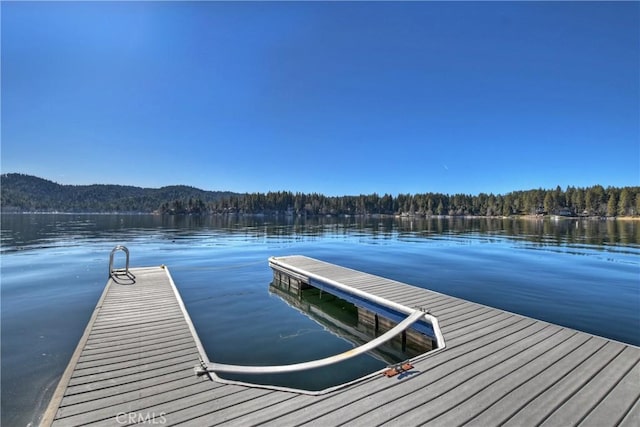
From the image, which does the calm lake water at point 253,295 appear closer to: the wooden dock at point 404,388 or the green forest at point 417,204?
the wooden dock at point 404,388

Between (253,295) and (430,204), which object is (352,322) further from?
(430,204)

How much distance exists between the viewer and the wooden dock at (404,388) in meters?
4.10

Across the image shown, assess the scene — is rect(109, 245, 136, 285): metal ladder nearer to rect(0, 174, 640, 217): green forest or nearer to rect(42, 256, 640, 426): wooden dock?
rect(42, 256, 640, 426): wooden dock

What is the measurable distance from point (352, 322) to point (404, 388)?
626 cm

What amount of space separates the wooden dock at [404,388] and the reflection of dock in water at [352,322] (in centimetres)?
138

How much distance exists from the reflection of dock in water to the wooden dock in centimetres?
138

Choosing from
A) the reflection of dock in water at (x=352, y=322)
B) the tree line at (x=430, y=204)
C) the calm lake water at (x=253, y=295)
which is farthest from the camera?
the tree line at (x=430, y=204)

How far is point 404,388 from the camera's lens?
4812mm

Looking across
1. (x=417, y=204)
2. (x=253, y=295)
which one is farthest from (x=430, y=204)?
(x=253, y=295)

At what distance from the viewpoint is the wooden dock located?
410cm

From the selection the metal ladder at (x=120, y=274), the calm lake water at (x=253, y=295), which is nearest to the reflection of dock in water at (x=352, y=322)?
the calm lake water at (x=253, y=295)

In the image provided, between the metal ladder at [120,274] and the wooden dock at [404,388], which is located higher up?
the metal ladder at [120,274]

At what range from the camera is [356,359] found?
7.74m

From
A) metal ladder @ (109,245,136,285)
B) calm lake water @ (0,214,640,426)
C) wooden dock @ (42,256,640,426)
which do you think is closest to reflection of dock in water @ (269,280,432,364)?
calm lake water @ (0,214,640,426)
